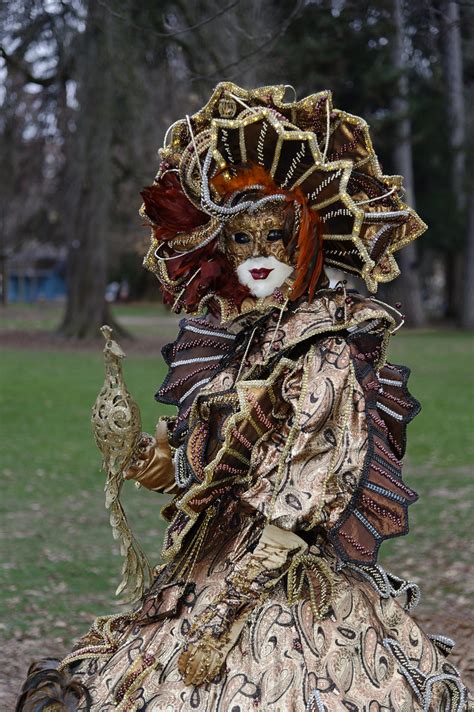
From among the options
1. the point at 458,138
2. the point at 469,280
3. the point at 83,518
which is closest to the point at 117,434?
the point at 83,518

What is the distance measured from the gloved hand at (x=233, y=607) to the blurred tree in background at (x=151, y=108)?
5.02m

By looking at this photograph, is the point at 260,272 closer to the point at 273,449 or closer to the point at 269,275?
the point at 269,275

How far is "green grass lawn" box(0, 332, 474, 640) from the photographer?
5.22 m

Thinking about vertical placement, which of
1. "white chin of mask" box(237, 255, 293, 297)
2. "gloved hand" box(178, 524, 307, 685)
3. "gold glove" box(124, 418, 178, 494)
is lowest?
"gloved hand" box(178, 524, 307, 685)

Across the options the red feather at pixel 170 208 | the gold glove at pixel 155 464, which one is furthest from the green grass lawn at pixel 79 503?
the red feather at pixel 170 208

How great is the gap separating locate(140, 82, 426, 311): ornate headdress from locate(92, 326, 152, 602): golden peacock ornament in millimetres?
445

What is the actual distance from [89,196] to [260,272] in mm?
17535

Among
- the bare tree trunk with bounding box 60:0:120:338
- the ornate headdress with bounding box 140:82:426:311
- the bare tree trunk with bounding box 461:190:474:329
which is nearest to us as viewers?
the ornate headdress with bounding box 140:82:426:311

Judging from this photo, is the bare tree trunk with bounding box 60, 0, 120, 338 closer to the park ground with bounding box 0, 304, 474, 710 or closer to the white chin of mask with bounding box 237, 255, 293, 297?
the park ground with bounding box 0, 304, 474, 710

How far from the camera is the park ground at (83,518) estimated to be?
478cm

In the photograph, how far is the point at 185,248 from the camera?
3020 mm

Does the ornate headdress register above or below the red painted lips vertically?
above

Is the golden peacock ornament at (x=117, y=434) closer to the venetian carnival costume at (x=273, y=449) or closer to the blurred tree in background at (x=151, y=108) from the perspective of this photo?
the venetian carnival costume at (x=273, y=449)

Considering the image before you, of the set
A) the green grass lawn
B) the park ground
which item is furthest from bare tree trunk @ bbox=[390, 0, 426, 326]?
the green grass lawn
